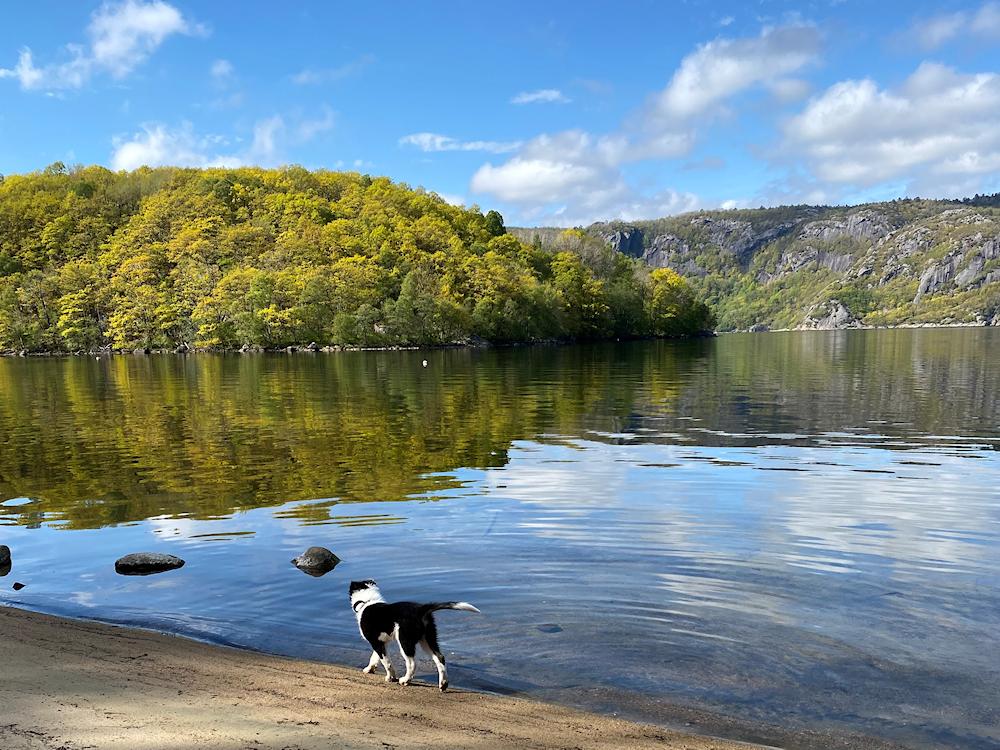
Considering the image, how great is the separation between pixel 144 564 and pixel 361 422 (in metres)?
21.5

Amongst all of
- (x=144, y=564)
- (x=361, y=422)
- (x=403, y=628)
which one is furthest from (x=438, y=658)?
(x=361, y=422)

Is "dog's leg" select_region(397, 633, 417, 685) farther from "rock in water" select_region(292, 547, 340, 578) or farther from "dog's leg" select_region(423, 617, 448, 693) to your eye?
"rock in water" select_region(292, 547, 340, 578)

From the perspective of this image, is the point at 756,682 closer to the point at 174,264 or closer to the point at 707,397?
the point at 707,397

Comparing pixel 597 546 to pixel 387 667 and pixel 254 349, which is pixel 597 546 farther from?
pixel 254 349

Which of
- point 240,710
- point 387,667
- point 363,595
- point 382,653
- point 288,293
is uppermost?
point 288,293

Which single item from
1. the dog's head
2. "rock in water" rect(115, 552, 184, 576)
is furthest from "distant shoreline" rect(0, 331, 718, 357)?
the dog's head

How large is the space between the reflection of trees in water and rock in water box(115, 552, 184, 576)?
13.7ft

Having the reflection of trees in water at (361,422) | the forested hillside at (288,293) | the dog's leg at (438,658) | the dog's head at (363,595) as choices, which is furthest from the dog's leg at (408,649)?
the forested hillside at (288,293)

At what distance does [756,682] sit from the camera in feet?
29.9

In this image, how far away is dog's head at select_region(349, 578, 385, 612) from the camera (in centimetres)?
869

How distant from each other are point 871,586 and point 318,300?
149 m

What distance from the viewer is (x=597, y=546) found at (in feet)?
49.7

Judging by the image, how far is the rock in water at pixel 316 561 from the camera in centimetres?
1372

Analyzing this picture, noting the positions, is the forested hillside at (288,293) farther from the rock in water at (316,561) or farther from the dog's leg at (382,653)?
the dog's leg at (382,653)
